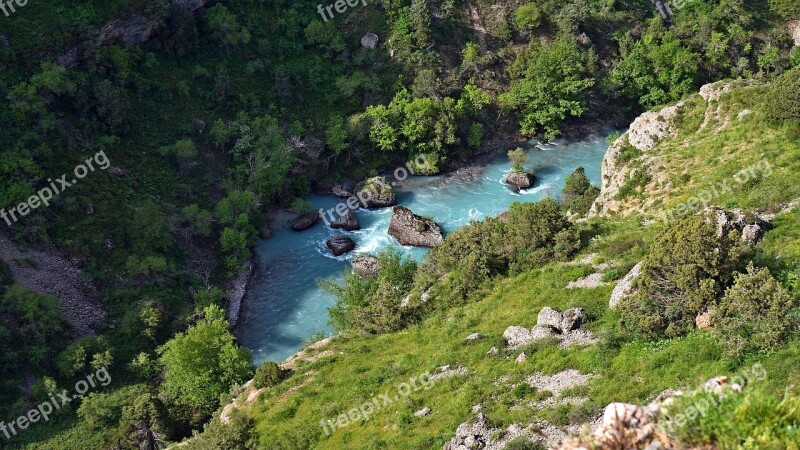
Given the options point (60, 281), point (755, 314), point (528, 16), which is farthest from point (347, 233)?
point (755, 314)

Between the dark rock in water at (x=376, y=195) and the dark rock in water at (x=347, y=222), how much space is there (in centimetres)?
381

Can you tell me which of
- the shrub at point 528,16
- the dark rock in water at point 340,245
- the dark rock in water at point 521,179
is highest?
the shrub at point 528,16

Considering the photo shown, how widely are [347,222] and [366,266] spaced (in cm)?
896

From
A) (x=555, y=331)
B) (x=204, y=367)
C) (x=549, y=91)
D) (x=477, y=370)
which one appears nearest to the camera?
(x=477, y=370)

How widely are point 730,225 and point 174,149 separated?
181 feet

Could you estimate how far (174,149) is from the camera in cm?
7406

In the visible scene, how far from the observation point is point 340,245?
71.9 meters

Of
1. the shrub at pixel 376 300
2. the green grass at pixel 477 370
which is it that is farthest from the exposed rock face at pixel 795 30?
the green grass at pixel 477 370

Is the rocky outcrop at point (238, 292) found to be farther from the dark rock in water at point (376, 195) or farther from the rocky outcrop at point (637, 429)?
the rocky outcrop at point (637, 429)

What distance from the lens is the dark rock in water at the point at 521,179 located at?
8119 cm

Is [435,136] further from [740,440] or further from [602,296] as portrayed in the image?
[740,440]

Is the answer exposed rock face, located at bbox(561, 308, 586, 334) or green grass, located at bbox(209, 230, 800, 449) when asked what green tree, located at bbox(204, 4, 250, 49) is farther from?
exposed rock face, located at bbox(561, 308, 586, 334)

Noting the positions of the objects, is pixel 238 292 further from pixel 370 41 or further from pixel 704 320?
pixel 704 320

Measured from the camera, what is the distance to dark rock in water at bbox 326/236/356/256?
235 feet
